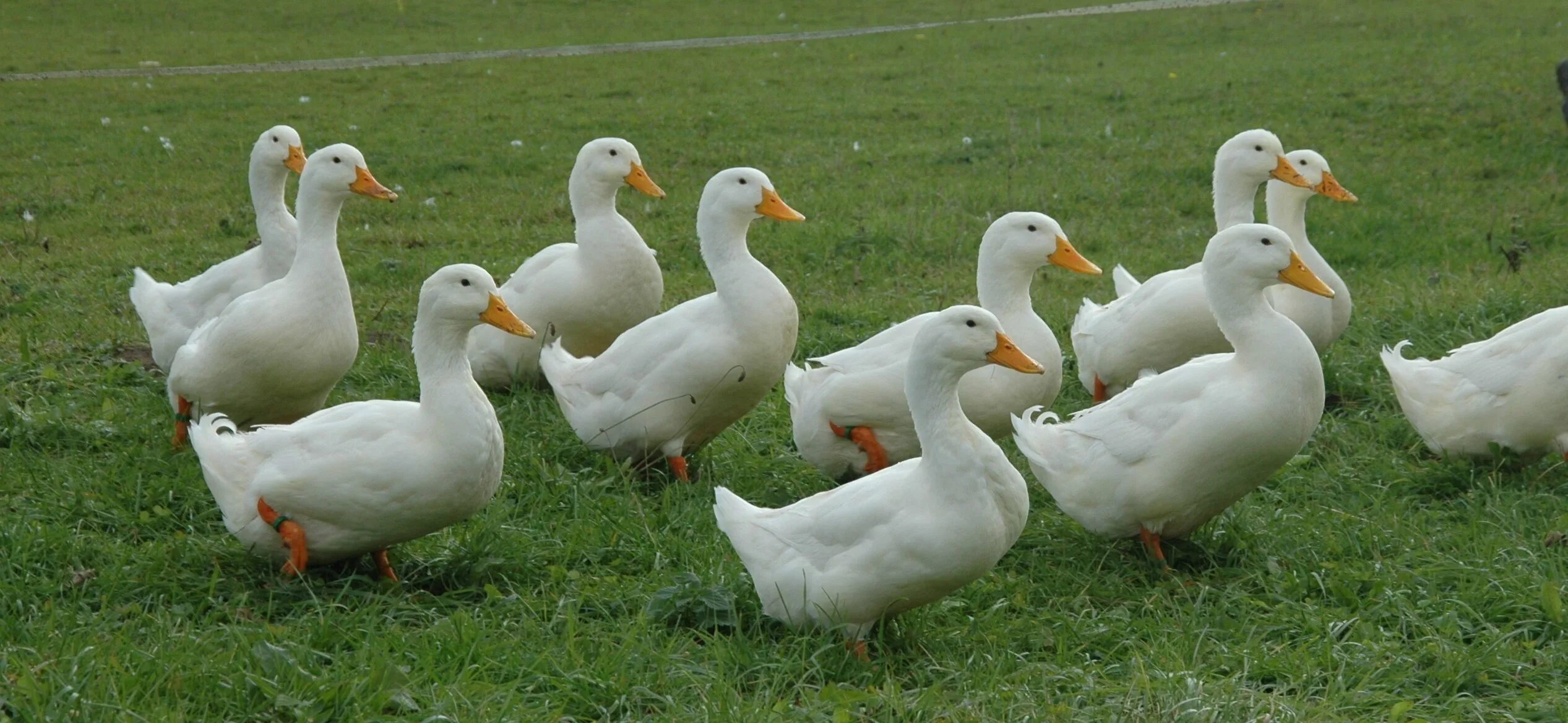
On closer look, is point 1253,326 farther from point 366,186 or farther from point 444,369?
point 366,186

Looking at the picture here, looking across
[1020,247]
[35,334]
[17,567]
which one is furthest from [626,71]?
[17,567]

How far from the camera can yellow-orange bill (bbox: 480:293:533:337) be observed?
4507mm

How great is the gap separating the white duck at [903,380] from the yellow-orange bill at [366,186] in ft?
5.94

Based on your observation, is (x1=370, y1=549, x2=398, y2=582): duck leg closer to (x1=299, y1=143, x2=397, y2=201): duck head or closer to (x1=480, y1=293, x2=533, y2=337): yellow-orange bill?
(x1=480, y1=293, x2=533, y2=337): yellow-orange bill

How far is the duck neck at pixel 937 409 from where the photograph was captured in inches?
154

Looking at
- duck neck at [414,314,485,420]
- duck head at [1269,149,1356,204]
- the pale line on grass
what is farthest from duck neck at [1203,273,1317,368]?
the pale line on grass

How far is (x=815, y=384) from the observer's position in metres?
5.53

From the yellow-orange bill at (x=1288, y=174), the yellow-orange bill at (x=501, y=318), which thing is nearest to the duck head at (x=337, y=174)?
the yellow-orange bill at (x=501, y=318)

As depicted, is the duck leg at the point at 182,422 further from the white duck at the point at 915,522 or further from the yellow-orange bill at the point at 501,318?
the white duck at the point at 915,522

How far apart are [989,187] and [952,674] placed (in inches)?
287

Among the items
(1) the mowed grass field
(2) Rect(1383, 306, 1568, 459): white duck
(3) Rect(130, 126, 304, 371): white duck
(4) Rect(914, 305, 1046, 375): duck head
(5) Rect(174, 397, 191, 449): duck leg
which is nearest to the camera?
(1) the mowed grass field

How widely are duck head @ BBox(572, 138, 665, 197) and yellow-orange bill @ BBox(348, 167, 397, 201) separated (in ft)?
3.19

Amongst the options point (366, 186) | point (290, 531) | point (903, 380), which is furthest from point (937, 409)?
point (366, 186)

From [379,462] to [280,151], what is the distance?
9.92 ft
